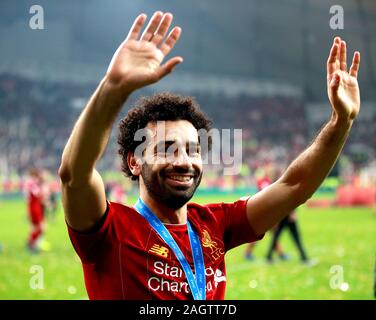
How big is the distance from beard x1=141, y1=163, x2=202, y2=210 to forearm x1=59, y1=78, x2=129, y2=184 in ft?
1.76

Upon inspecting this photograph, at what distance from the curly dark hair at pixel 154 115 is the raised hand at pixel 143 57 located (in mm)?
691

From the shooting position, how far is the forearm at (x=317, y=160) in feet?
11.3

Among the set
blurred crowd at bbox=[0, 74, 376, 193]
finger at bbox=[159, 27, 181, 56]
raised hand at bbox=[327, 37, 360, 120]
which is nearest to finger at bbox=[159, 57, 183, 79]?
finger at bbox=[159, 27, 181, 56]

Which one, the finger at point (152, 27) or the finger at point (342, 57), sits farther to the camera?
the finger at point (342, 57)

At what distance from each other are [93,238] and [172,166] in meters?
0.52

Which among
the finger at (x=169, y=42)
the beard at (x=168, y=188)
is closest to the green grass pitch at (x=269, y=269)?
the beard at (x=168, y=188)

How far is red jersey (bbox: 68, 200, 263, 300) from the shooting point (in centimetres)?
307

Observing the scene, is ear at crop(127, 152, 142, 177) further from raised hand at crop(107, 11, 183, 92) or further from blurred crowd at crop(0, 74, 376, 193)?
blurred crowd at crop(0, 74, 376, 193)

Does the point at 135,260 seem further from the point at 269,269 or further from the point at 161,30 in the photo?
the point at 269,269

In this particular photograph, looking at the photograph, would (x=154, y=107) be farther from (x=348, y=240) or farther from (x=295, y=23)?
(x=295, y=23)

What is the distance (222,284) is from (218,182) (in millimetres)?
32927

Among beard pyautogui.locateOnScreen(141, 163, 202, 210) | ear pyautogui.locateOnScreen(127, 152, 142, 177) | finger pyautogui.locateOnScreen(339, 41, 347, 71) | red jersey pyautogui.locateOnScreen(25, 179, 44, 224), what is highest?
finger pyautogui.locateOnScreen(339, 41, 347, 71)

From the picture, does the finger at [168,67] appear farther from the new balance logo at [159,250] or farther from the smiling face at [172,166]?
A: the new balance logo at [159,250]
